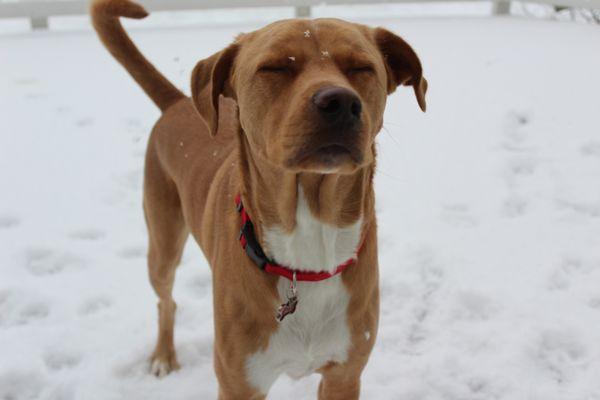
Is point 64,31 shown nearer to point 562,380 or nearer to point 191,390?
point 191,390

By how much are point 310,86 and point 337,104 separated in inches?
4.8

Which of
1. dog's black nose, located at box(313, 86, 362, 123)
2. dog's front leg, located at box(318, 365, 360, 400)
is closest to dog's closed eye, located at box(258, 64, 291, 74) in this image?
dog's black nose, located at box(313, 86, 362, 123)

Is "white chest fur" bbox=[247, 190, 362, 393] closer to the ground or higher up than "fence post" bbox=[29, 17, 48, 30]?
higher up

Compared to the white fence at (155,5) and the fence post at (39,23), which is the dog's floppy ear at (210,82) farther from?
the fence post at (39,23)

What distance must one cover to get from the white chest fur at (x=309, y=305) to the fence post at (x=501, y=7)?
7.66 m

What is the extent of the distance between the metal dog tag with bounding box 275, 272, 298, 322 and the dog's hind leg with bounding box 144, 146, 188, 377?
3.65 ft

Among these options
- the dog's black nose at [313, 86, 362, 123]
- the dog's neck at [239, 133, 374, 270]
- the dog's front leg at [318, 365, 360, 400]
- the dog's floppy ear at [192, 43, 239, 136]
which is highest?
the dog's black nose at [313, 86, 362, 123]

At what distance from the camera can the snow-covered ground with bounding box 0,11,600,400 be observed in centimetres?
307

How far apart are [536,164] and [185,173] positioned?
9.04ft

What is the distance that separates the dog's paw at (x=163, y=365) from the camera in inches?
124

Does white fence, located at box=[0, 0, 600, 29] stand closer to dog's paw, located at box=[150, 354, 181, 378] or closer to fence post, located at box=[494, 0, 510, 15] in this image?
fence post, located at box=[494, 0, 510, 15]

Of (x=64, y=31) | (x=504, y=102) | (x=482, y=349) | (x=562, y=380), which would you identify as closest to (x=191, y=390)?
(x=482, y=349)

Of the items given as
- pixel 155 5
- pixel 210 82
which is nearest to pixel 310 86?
pixel 210 82

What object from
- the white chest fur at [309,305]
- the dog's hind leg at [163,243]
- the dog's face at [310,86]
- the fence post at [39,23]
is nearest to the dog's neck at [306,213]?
the white chest fur at [309,305]
